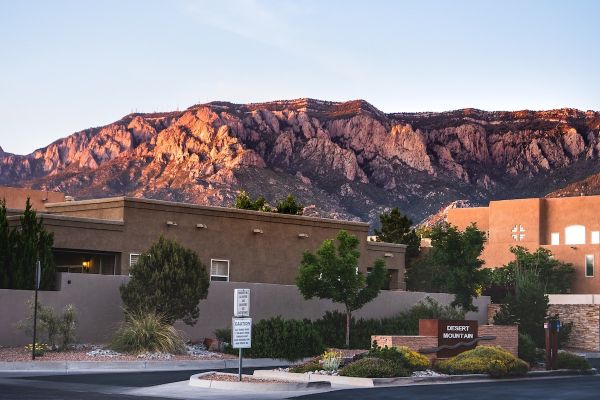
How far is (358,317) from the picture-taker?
48156 mm

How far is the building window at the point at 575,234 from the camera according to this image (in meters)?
107

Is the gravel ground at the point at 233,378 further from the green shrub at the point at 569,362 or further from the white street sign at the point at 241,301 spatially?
the green shrub at the point at 569,362

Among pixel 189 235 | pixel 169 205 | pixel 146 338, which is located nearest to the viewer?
pixel 146 338

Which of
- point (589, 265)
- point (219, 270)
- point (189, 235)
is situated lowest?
point (219, 270)

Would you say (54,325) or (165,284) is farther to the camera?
(165,284)

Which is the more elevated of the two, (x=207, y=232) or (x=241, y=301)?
(x=207, y=232)

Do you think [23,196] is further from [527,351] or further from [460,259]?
[527,351]

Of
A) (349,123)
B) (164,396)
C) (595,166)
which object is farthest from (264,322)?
(349,123)

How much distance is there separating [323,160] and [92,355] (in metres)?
141

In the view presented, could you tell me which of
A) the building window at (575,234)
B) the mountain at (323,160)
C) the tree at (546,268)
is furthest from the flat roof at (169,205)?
the mountain at (323,160)

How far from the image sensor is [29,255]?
127ft

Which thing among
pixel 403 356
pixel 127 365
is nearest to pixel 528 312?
pixel 403 356

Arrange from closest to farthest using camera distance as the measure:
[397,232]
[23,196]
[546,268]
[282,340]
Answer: [282,340]
[23,196]
[397,232]
[546,268]

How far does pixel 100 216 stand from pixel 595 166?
141 metres
